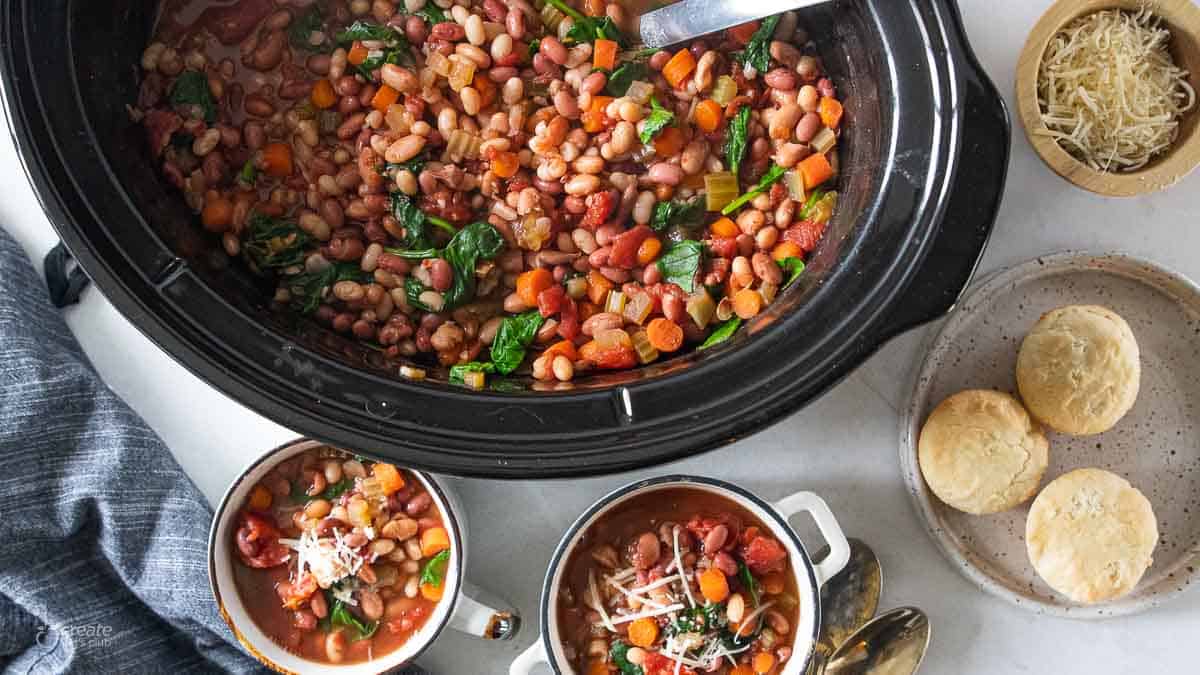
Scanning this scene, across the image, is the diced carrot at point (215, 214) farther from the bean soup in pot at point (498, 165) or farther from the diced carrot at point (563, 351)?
the diced carrot at point (563, 351)

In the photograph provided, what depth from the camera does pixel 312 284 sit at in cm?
203

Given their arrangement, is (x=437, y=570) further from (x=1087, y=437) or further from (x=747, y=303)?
(x=1087, y=437)

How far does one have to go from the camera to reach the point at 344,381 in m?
1.73

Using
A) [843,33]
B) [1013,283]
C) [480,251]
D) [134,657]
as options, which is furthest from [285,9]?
[1013,283]

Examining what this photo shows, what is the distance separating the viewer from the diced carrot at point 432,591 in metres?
2.06

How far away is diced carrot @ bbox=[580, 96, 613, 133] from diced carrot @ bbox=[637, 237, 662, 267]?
24 cm

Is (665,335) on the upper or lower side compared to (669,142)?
lower

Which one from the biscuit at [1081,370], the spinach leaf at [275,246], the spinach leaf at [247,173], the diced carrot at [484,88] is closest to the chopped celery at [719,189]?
the diced carrot at [484,88]

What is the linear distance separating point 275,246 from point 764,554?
43.6 inches

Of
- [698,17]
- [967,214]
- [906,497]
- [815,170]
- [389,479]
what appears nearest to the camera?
[967,214]

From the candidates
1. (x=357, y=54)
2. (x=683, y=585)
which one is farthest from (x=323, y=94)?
(x=683, y=585)

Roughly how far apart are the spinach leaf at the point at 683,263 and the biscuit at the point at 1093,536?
84 centimetres

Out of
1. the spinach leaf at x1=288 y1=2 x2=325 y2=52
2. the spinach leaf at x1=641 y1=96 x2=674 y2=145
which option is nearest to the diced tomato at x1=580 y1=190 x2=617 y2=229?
the spinach leaf at x1=641 y1=96 x2=674 y2=145

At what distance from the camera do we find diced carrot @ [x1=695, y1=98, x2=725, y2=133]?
6.63ft
